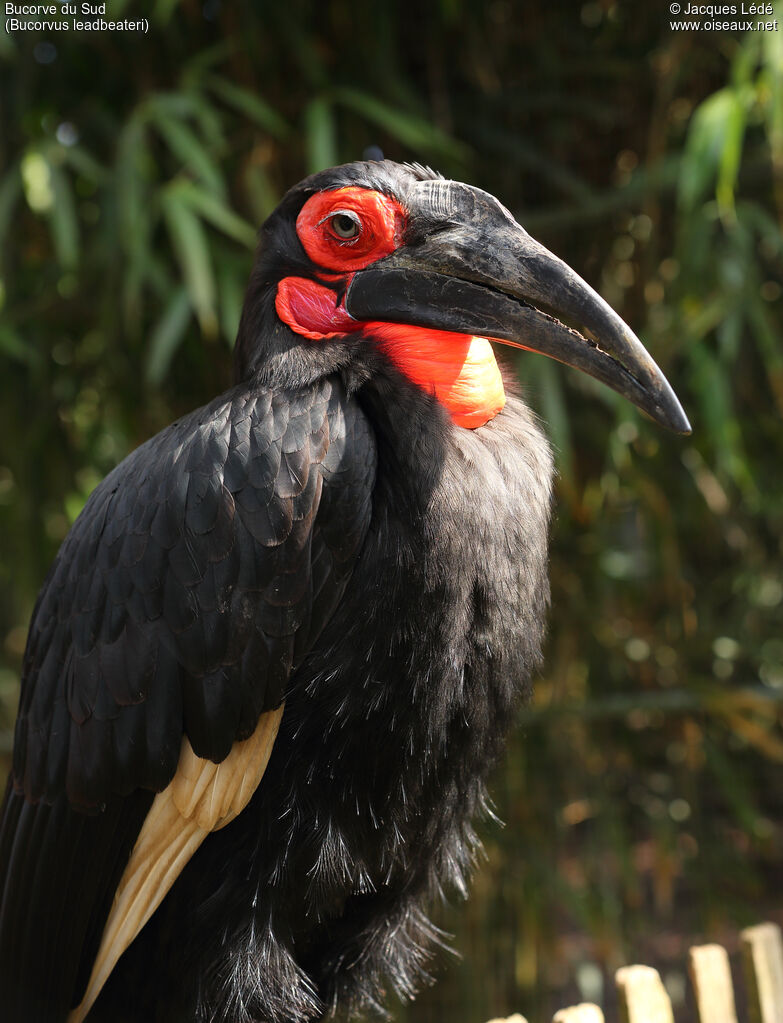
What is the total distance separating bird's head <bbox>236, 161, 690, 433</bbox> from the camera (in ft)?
3.67

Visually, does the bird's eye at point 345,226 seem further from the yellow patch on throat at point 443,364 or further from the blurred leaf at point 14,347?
the blurred leaf at point 14,347

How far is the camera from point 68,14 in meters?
2.11

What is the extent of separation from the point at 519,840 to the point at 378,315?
1.87m

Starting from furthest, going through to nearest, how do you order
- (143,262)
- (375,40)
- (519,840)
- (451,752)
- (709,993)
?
(519,840) < (375,40) < (143,262) < (709,993) < (451,752)

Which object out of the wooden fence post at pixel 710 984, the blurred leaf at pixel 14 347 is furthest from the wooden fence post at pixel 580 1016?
the blurred leaf at pixel 14 347

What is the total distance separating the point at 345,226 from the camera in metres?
1.19

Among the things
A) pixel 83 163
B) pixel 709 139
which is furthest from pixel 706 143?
pixel 83 163

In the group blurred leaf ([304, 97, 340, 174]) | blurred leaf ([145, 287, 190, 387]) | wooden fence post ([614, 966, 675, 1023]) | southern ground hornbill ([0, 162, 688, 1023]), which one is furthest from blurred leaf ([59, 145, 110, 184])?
wooden fence post ([614, 966, 675, 1023])

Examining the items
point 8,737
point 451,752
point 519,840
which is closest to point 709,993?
point 451,752

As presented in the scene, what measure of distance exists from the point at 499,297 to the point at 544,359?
1184mm

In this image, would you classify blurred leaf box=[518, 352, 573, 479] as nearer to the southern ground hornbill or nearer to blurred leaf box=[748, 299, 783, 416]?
blurred leaf box=[748, 299, 783, 416]

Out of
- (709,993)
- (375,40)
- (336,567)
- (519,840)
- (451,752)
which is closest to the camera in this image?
(336,567)

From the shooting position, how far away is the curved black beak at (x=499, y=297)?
1094 millimetres

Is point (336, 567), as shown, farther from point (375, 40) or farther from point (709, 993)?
point (375, 40)
